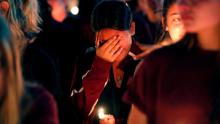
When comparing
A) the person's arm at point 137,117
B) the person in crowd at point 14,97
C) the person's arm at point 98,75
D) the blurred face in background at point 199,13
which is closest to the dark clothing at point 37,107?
the person in crowd at point 14,97

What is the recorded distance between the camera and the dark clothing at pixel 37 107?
206 centimetres

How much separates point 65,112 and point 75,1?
8.75 ft

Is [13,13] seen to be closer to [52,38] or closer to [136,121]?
[52,38]

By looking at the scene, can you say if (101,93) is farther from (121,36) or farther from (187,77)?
(187,77)

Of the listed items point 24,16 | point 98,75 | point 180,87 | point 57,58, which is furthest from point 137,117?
point 57,58

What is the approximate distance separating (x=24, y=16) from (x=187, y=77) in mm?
2178

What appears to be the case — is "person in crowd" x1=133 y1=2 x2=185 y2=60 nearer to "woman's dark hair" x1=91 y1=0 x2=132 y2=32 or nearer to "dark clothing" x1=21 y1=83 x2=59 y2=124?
"woman's dark hair" x1=91 y1=0 x2=132 y2=32

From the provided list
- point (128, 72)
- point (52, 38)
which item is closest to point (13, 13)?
point (52, 38)

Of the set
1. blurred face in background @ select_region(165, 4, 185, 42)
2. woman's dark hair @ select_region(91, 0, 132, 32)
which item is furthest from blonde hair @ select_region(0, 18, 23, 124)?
blurred face in background @ select_region(165, 4, 185, 42)

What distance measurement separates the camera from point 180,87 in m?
2.20

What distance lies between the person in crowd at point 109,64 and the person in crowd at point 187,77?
2.50 feet

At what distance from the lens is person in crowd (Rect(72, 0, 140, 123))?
3.04 m

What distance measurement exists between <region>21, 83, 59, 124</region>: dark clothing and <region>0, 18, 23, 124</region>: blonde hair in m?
0.03

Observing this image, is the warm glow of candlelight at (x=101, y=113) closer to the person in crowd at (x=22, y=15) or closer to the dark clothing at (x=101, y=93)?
the dark clothing at (x=101, y=93)
